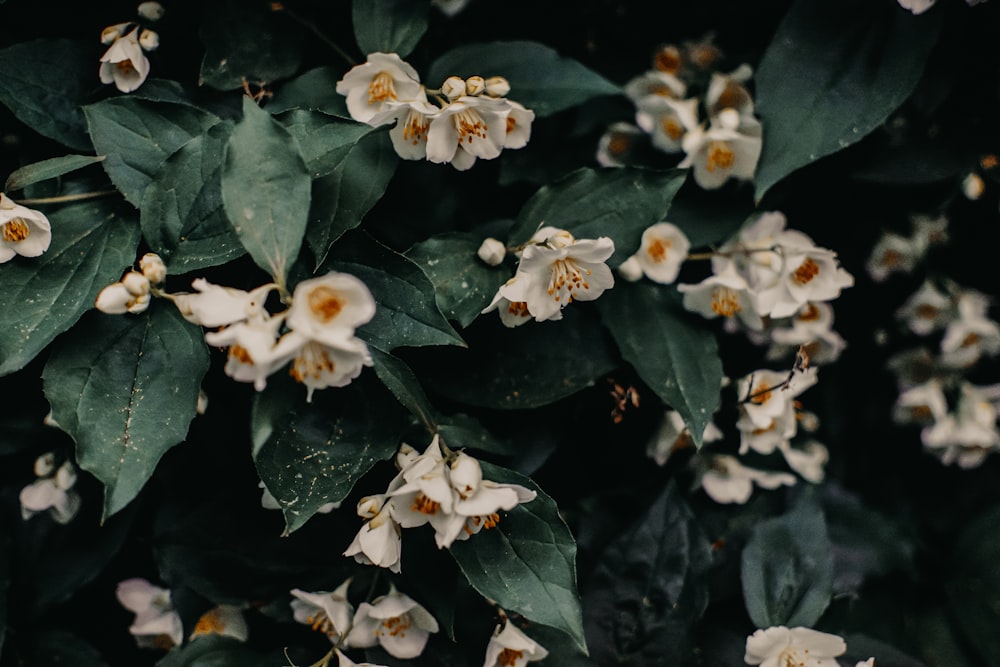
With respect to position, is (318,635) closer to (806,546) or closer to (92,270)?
(92,270)

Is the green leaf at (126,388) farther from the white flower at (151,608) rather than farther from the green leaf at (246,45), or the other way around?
the white flower at (151,608)

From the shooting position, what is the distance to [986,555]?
2.14 m

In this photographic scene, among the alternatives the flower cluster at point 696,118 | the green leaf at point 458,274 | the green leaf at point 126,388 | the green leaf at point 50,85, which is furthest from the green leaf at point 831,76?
the green leaf at point 50,85

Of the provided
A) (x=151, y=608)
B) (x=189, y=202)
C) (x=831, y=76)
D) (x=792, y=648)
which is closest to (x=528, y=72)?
(x=831, y=76)

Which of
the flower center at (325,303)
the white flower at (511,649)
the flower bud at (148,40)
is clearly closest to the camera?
the flower center at (325,303)

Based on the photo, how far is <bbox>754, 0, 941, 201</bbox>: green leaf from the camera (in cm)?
166

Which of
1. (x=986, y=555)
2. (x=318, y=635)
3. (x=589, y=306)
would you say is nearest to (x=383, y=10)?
(x=589, y=306)

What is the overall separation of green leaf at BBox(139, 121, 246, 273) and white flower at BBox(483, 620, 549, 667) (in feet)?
2.82

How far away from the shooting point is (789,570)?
1.75 metres

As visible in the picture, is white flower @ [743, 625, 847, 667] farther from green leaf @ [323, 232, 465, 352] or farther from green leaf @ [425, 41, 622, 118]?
green leaf @ [425, 41, 622, 118]

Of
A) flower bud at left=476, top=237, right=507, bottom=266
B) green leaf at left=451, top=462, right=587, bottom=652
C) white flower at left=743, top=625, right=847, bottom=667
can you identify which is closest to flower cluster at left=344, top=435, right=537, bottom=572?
green leaf at left=451, top=462, right=587, bottom=652

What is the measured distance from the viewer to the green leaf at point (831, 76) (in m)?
1.66

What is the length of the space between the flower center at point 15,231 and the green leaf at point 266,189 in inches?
16.9

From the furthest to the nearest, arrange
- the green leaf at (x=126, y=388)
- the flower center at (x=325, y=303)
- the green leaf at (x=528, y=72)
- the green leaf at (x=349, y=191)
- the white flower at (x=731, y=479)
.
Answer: the white flower at (x=731, y=479) → the green leaf at (x=528, y=72) → the green leaf at (x=349, y=191) → the green leaf at (x=126, y=388) → the flower center at (x=325, y=303)
